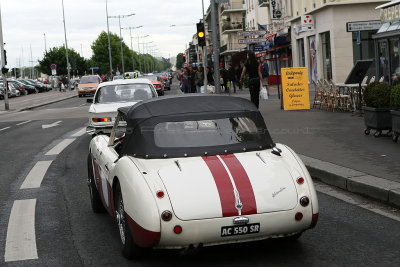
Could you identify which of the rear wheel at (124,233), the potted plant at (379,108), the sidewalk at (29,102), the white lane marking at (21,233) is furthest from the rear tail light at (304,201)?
the sidewalk at (29,102)

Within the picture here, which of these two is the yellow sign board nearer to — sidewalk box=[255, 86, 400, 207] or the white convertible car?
sidewalk box=[255, 86, 400, 207]

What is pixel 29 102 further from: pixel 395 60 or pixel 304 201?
pixel 304 201

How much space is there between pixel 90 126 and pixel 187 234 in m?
9.88

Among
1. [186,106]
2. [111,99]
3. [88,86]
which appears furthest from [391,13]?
[88,86]

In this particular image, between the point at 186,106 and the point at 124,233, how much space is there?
1.23 meters

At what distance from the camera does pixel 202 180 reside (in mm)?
4980

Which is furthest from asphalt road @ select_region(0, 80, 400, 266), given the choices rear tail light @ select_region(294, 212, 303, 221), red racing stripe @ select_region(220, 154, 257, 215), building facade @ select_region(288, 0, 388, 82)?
building facade @ select_region(288, 0, 388, 82)

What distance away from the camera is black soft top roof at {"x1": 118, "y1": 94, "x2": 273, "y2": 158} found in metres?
5.44

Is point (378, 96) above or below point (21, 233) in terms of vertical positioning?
above

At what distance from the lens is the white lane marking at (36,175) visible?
9.53 meters

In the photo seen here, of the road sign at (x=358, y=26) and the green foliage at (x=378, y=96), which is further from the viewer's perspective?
the road sign at (x=358, y=26)

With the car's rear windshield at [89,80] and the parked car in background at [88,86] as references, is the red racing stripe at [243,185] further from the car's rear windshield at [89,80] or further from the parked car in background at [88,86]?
the car's rear windshield at [89,80]

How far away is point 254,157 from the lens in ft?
17.6

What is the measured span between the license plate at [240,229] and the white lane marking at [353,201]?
218 centimetres
